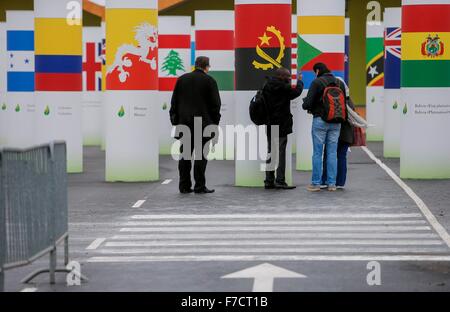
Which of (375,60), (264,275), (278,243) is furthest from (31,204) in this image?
(375,60)

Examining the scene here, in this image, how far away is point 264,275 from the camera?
11.1 m

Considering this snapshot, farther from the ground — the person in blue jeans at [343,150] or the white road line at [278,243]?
the person in blue jeans at [343,150]

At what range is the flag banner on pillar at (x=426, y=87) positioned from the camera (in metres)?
21.4

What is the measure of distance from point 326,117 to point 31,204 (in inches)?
380

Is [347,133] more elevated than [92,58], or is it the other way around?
[92,58]

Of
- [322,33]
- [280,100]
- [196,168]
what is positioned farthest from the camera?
[322,33]

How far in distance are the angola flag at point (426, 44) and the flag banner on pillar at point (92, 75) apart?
14.2 metres

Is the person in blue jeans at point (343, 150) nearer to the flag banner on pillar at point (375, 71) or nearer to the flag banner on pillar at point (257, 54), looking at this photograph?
the flag banner on pillar at point (257, 54)

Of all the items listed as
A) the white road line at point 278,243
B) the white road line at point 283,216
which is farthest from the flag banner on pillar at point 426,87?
the white road line at point 278,243

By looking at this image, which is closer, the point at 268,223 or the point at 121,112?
the point at 268,223

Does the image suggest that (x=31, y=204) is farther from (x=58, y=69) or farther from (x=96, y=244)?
(x=58, y=69)

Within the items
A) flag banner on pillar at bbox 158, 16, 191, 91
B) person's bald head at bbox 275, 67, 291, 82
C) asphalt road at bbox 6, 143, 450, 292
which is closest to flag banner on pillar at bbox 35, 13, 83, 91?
asphalt road at bbox 6, 143, 450, 292

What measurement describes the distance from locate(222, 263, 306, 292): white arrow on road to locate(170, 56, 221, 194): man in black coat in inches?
295
